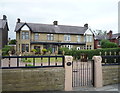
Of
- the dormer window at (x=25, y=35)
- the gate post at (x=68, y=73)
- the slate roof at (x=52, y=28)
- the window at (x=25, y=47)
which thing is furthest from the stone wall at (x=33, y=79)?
the slate roof at (x=52, y=28)

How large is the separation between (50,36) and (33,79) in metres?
26.4

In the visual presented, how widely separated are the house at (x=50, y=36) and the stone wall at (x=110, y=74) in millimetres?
24690

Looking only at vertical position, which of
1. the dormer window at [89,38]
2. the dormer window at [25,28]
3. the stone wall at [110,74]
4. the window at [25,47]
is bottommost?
the stone wall at [110,74]

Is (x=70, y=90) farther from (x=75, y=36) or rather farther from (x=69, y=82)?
A: (x=75, y=36)

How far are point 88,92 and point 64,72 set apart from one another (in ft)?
4.70

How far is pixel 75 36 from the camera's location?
34.1 m

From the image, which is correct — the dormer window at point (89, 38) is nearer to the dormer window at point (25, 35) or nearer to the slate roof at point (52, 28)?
the slate roof at point (52, 28)

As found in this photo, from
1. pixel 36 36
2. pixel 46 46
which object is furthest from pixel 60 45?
pixel 36 36

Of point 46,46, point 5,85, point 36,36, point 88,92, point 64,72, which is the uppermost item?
→ point 36,36

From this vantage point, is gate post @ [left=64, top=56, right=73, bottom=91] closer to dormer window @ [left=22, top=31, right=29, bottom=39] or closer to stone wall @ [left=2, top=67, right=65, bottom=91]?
stone wall @ [left=2, top=67, right=65, bottom=91]

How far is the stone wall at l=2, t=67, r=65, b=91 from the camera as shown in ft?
19.2

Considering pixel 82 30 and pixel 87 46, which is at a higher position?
pixel 82 30

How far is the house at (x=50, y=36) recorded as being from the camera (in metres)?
29.9

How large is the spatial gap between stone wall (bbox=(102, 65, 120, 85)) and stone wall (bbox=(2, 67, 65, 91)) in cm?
244
